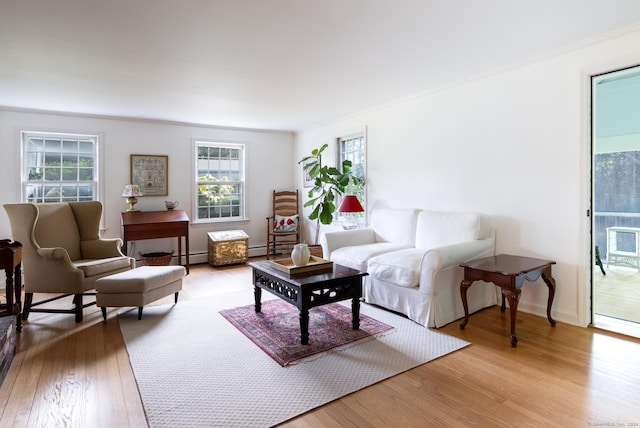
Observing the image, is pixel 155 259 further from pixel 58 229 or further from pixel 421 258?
pixel 421 258

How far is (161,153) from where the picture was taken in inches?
222

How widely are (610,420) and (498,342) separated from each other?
941 millimetres

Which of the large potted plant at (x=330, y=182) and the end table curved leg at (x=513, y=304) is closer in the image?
the end table curved leg at (x=513, y=304)

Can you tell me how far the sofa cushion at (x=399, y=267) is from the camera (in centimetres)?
307

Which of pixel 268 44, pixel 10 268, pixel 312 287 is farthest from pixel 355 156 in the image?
pixel 10 268

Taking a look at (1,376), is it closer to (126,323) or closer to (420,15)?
(126,323)

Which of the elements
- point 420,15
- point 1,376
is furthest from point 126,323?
point 420,15

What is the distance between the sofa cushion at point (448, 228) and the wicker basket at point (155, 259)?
3.65m

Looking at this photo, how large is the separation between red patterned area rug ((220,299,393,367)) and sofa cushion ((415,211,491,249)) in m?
1.16

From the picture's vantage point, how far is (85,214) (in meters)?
3.97

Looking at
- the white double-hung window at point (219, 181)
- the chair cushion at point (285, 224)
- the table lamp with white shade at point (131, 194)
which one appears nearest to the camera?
the table lamp with white shade at point (131, 194)

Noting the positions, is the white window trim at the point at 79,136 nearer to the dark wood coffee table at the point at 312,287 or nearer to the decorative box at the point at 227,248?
the decorative box at the point at 227,248

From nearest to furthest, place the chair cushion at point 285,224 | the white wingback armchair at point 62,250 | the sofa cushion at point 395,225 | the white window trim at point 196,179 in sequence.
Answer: the white wingback armchair at point 62,250, the sofa cushion at point 395,225, the white window trim at point 196,179, the chair cushion at point 285,224

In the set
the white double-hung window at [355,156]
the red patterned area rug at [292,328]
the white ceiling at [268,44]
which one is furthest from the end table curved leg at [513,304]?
the white double-hung window at [355,156]
